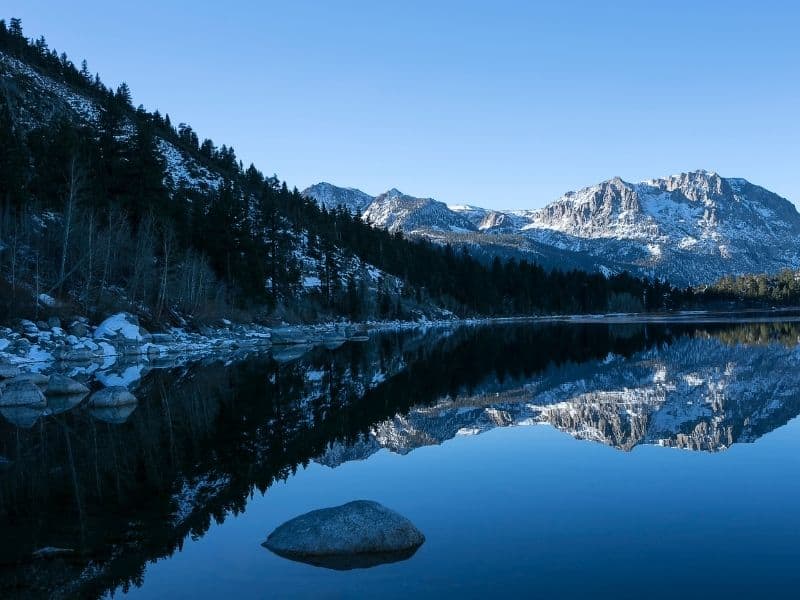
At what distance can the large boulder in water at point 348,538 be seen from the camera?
37.5 feet

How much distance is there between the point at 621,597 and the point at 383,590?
3.79m

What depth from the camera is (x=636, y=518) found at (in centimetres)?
1354

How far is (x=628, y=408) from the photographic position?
27625 mm

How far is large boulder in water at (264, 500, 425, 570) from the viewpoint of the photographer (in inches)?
450

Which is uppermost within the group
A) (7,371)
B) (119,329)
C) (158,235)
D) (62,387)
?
(158,235)

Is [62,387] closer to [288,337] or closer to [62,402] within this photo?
[62,402]

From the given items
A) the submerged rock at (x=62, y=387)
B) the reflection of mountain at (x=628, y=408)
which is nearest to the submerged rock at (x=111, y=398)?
the submerged rock at (x=62, y=387)

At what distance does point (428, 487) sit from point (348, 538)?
537 centimetres

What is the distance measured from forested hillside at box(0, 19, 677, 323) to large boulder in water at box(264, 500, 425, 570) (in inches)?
1697

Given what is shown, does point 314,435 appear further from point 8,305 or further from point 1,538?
point 8,305

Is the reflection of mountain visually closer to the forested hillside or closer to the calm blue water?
the calm blue water

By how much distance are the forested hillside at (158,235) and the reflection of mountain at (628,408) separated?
37109 millimetres

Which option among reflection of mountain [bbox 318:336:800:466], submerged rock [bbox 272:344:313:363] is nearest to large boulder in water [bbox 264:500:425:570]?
reflection of mountain [bbox 318:336:800:466]

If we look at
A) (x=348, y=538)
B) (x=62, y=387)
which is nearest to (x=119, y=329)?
(x=62, y=387)
